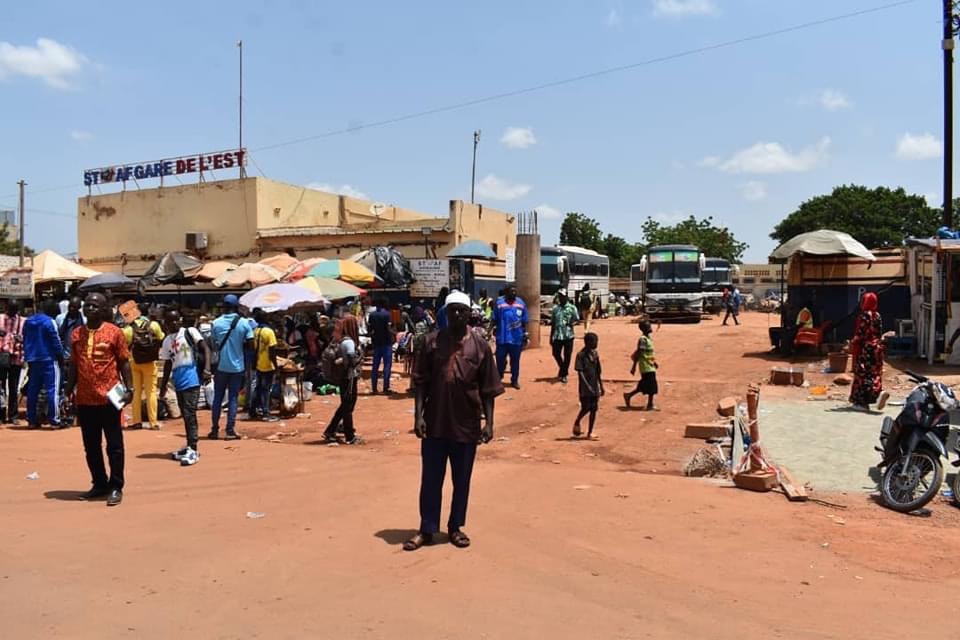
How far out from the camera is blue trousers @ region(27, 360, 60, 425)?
35.7 ft

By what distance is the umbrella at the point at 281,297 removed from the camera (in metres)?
13.8

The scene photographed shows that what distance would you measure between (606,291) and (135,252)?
23079mm

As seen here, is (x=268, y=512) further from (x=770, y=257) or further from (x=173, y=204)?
(x=173, y=204)

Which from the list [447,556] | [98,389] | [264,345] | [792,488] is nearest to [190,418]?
[98,389]

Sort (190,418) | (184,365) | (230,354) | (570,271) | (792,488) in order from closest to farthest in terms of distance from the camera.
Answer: (792,488), (190,418), (184,365), (230,354), (570,271)

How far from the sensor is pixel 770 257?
19.3 metres

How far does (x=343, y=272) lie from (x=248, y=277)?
2.12 meters

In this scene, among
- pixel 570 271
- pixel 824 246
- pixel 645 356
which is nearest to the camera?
pixel 645 356

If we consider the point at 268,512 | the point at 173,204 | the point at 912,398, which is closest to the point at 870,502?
the point at 912,398

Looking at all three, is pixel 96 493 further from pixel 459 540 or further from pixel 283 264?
pixel 283 264

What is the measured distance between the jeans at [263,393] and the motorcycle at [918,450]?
8.27 metres

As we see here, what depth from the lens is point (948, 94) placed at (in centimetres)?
1975

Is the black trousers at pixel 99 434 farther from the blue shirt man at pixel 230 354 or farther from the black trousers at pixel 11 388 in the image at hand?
the black trousers at pixel 11 388

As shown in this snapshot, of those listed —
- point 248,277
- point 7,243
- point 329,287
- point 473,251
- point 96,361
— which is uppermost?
point 7,243
